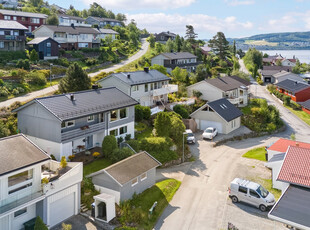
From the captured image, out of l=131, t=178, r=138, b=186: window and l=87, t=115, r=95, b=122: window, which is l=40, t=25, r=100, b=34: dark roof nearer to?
l=87, t=115, r=95, b=122: window

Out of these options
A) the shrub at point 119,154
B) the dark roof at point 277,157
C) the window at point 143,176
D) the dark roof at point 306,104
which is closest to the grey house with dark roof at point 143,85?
the shrub at point 119,154

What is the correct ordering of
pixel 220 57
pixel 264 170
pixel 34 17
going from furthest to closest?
pixel 220 57
pixel 34 17
pixel 264 170

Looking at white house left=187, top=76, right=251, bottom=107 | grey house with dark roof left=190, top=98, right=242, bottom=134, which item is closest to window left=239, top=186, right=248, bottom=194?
grey house with dark roof left=190, top=98, right=242, bottom=134

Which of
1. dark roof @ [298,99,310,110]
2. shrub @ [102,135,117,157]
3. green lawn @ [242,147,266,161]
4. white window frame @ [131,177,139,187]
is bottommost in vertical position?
green lawn @ [242,147,266,161]

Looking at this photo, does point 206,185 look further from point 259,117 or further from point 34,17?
point 34,17

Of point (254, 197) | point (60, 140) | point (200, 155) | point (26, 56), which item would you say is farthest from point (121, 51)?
point (254, 197)
